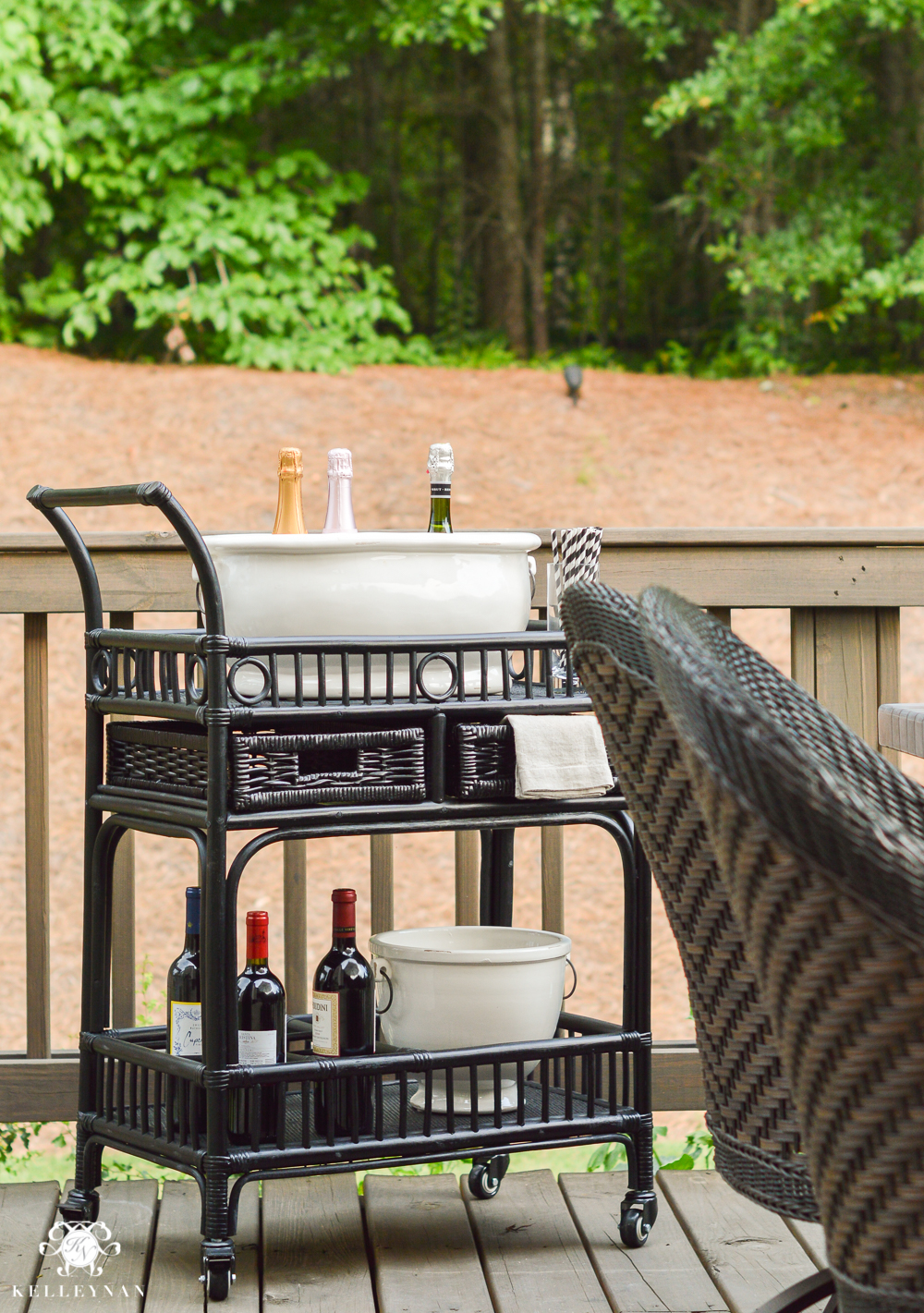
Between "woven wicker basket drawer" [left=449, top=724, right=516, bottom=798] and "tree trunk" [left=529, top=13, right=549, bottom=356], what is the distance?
7.45 m

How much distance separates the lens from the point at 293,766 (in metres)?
1.69

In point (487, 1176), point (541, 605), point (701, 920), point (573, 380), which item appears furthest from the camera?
point (573, 380)

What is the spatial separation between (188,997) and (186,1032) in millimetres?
46

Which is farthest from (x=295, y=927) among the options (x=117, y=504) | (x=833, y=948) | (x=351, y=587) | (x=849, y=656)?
(x=833, y=948)

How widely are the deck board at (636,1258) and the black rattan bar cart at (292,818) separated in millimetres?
45

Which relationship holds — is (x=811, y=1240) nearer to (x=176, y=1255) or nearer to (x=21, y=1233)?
(x=176, y=1255)

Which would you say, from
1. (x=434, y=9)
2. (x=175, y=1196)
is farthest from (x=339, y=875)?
(x=434, y=9)

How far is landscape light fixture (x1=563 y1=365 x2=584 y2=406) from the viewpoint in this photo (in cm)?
734

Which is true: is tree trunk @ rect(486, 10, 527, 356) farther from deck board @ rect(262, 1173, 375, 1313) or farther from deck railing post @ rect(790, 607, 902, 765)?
deck board @ rect(262, 1173, 375, 1313)

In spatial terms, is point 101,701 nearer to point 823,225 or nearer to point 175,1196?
point 175,1196

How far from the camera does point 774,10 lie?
29.5 ft

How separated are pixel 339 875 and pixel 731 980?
3.36 metres
